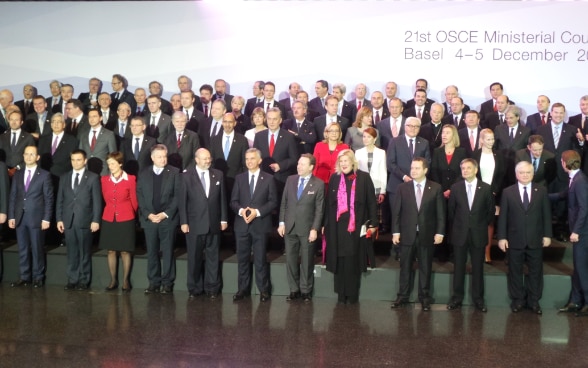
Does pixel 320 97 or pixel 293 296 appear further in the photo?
pixel 320 97

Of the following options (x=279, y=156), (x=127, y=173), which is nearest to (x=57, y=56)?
(x=127, y=173)

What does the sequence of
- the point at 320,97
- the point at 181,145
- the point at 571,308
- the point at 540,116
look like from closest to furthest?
1. the point at 571,308
2. the point at 181,145
3. the point at 540,116
4. the point at 320,97

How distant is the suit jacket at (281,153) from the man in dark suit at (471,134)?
1942mm

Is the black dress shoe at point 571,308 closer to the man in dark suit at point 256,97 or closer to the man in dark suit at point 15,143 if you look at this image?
the man in dark suit at point 256,97

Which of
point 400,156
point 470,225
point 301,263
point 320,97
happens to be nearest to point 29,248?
point 301,263

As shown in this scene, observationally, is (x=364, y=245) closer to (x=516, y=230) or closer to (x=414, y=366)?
(x=516, y=230)

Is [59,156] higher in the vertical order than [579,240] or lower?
higher

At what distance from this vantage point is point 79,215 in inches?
349

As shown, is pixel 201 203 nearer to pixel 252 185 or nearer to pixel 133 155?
pixel 252 185

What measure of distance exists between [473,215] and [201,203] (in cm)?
283

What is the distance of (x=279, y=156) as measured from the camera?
9273mm

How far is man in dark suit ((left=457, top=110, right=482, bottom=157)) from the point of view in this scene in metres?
9.17

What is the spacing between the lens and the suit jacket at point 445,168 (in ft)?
28.8

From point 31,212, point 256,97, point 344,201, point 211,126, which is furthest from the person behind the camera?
point 256,97
